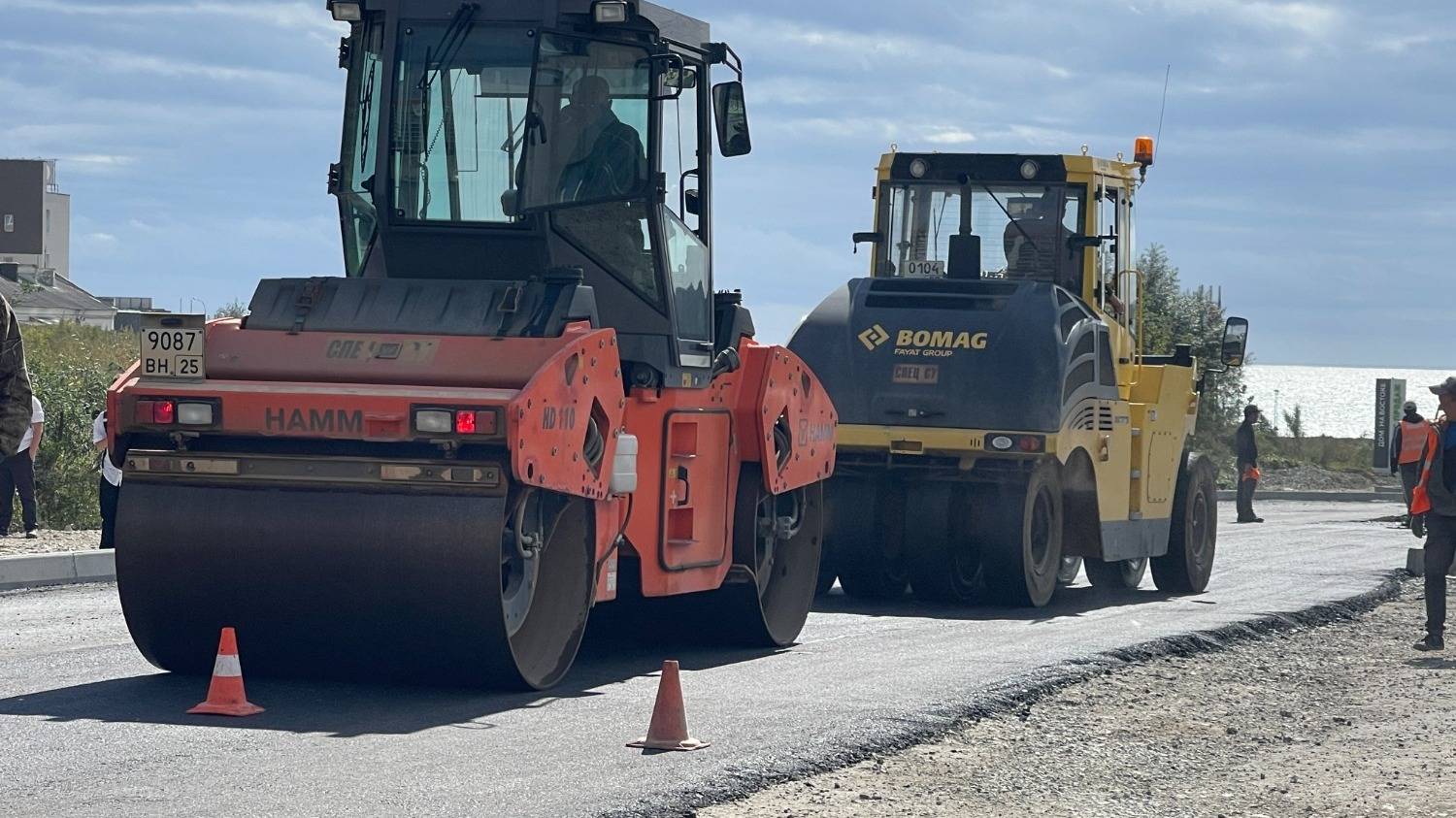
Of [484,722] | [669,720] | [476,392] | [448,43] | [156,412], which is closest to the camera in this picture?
[669,720]

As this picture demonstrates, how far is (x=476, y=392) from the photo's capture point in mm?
8570

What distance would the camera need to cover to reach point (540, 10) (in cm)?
1011

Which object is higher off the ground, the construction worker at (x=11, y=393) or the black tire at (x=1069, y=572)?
the construction worker at (x=11, y=393)

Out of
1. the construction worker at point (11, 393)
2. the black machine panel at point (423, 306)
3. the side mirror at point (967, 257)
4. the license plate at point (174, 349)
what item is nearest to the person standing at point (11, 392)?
the construction worker at point (11, 393)

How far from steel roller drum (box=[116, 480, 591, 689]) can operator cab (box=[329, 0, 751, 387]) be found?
6.09 ft

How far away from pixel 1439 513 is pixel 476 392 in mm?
7476

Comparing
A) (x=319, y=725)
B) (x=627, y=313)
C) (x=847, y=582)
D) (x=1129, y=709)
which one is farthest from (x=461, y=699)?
(x=847, y=582)

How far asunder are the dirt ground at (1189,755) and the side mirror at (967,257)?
494 centimetres

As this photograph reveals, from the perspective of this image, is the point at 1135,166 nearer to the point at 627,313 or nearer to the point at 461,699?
the point at 627,313

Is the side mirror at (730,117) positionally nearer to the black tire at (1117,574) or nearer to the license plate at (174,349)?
the license plate at (174,349)

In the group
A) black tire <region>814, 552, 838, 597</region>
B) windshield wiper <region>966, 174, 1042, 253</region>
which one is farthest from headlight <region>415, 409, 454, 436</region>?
windshield wiper <region>966, 174, 1042, 253</region>

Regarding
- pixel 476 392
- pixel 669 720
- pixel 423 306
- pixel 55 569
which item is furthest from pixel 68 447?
pixel 669 720

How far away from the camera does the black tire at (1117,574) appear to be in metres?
17.8

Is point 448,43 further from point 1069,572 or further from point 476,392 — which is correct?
point 1069,572
